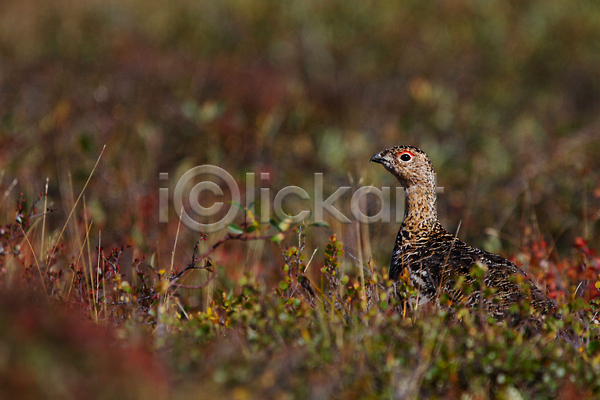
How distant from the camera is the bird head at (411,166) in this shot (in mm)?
5387

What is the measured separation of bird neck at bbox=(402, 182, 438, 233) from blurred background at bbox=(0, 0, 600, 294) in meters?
0.68

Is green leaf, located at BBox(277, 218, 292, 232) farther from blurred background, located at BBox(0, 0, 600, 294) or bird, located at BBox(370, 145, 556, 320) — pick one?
blurred background, located at BBox(0, 0, 600, 294)

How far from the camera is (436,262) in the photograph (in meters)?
4.54

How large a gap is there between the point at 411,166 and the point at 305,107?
4.18 metres

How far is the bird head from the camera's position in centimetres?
539

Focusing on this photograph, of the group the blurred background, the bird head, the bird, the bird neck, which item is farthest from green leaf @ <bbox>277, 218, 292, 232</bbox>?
the bird head
